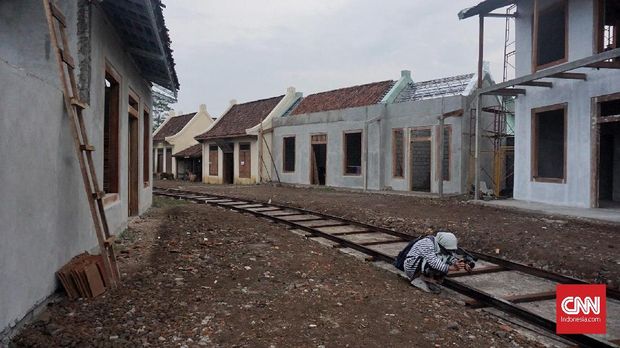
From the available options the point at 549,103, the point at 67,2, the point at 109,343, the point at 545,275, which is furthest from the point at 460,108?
the point at 109,343

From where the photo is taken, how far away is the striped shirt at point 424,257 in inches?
215

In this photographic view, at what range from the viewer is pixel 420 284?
18.7 ft

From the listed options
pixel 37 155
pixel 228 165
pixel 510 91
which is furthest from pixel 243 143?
pixel 37 155

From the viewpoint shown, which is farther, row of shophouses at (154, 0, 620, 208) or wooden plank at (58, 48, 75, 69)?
row of shophouses at (154, 0, 620, 208)

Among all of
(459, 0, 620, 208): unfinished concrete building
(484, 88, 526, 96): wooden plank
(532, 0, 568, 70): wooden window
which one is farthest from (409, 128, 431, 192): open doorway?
(532, 0, 568, 70): wooden window

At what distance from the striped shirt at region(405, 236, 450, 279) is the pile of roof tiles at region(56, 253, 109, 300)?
3.55 meters

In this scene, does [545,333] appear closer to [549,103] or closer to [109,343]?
[109,343]

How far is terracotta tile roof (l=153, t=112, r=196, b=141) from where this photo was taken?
126 ft

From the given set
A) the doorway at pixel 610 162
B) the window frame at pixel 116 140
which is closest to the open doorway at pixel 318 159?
the doorway at pixel 610 162

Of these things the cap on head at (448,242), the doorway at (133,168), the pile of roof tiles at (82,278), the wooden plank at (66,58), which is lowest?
the pile of roof tiles at (82,278)

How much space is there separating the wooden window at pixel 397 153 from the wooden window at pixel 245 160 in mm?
10536

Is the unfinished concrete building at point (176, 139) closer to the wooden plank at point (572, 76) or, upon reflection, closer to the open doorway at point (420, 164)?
the open doorway at point (420, 164)

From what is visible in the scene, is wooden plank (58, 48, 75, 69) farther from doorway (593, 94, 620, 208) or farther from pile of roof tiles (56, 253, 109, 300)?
doorway (593, 94, 620, 208)

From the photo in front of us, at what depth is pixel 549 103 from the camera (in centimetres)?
1316
